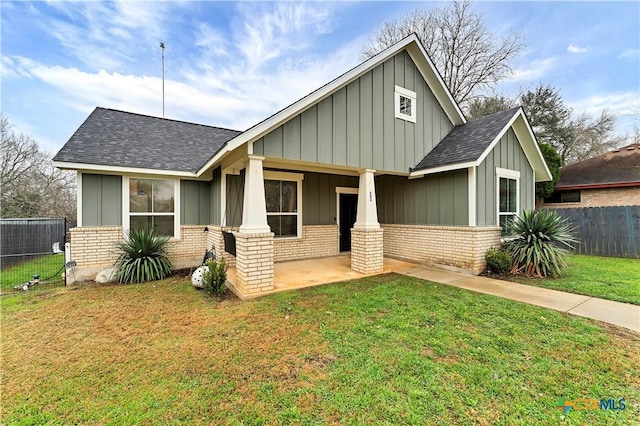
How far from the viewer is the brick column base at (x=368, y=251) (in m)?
6.84

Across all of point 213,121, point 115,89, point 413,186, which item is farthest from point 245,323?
point 213,121

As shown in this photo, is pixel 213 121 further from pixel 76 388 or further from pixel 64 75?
pixel 76 388

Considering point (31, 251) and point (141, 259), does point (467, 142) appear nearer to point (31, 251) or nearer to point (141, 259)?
point (141, 259)

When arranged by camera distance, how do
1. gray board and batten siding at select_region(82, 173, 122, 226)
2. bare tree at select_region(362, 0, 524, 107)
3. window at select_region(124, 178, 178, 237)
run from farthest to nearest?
bare tree at select_region(362, 0, 524, 107) < window at select_region(124, 178, 178, 237) < gray board and batten siding at select_region(82, 173, 122, 226)

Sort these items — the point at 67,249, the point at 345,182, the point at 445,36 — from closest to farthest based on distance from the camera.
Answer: the point at 67,249 → the point at 345,182 → the point at 445,36

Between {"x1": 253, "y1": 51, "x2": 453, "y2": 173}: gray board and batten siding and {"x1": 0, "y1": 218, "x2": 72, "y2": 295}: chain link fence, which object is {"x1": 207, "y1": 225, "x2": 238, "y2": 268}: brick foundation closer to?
{"x1": 253, "y1": 51, "x2": 453, "y2": 173}: gray board and batten siding

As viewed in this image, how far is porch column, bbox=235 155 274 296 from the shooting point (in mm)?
5211

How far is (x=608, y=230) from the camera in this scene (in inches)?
374

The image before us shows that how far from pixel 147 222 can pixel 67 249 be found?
6.01ft

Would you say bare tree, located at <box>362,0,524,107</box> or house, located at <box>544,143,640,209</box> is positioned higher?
bare tree, located at <box>362,0,524,107</box>

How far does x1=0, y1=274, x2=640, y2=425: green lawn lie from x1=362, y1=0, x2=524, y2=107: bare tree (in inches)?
677

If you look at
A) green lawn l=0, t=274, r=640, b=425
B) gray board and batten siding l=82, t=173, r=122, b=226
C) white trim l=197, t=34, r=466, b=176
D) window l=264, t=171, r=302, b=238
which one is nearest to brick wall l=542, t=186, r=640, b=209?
white trim l=197, t=34, r=466, b=176

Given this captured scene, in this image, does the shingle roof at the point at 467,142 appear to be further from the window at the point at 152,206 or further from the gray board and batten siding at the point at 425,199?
the window at the point at 152,206

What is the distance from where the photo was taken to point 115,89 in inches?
518
